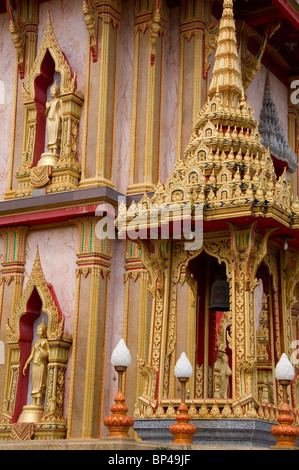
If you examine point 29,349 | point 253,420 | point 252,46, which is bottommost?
point 253,420

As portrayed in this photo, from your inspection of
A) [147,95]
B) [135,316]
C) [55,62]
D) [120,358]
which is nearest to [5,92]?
[55,62]

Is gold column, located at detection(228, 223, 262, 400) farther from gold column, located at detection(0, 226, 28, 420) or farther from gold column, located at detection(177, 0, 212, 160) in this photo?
gold column, located at detection(0, 226, 28, 420)

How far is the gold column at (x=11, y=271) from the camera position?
52.6ft

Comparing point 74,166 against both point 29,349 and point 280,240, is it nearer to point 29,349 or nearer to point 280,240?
point 29,349

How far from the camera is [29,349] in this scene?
619 inches

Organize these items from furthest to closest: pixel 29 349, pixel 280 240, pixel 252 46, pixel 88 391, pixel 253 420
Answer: pixel 252 46 → pixel 29 349 → pixel 88 391 → pixel 280 240 → pixel 253 420

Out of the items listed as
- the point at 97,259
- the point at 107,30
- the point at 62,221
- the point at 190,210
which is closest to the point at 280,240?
the point at 190,210

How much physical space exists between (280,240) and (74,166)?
620 centimetres

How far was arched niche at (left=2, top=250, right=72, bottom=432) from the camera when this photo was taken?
14.9m

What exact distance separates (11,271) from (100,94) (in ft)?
12.2

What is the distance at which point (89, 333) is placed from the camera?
14812 millimetres

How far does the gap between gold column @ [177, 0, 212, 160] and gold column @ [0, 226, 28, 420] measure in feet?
11.4

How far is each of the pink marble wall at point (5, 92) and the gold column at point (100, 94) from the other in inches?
82.1

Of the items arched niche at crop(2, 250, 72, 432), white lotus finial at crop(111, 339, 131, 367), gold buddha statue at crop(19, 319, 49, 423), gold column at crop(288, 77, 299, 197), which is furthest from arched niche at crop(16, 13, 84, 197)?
white lotus finial at crop(111, 339, 131, 367)
